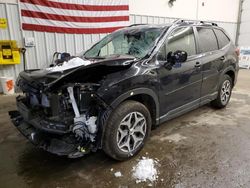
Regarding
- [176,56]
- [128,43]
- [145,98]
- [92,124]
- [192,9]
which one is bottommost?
[92,124]

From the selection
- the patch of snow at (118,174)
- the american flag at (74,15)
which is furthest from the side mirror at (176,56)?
the american flag at (74,15)

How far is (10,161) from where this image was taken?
247cm

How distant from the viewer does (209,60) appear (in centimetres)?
332

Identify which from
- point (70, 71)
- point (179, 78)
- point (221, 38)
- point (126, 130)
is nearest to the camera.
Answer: point (70, 71)

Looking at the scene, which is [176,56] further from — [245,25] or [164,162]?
[245,25]

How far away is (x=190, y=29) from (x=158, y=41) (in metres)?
0.78

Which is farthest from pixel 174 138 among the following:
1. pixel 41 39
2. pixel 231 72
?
pixel 41 39

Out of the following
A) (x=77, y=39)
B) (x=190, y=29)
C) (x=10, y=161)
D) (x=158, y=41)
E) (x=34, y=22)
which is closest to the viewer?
(x=10, y=161)

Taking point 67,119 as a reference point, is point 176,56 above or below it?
above

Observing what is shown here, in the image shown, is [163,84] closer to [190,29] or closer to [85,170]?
[190,29]

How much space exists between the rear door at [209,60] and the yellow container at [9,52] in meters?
4.46

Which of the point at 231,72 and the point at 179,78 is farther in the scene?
the point at 231,72

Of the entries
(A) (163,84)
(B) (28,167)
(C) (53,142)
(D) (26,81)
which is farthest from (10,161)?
(A) (163,84)

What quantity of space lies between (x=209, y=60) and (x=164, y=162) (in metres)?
1.83
